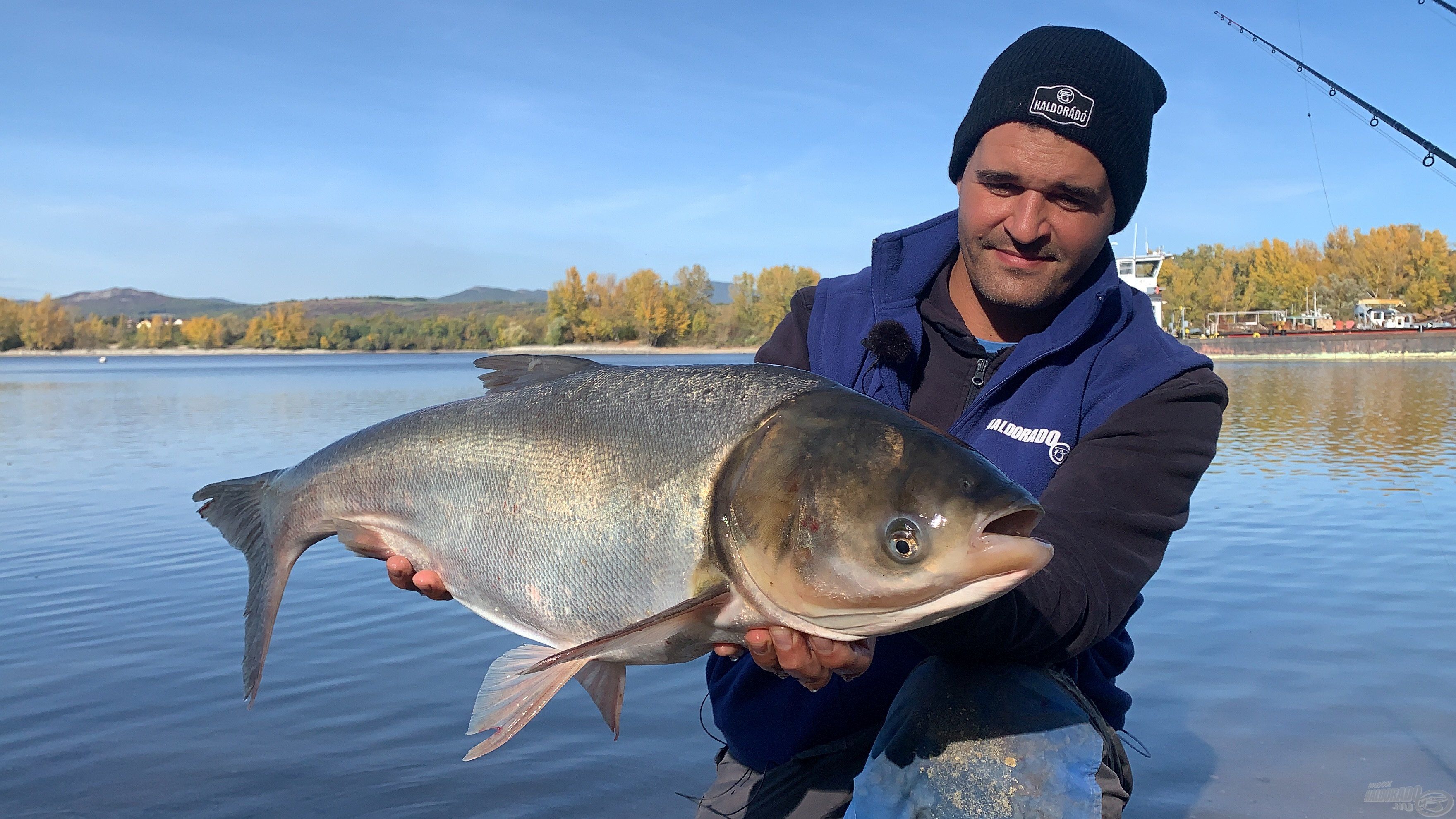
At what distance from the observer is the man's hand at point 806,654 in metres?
2.04

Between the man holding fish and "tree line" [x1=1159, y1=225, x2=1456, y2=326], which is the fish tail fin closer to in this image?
the man holding fish

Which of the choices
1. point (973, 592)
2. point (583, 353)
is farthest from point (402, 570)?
point (583, 353)

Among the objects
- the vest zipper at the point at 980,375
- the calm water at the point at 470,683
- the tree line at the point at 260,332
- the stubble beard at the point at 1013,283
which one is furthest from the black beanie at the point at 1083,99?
the tree line at the point at 260,332

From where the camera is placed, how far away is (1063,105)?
312 cm

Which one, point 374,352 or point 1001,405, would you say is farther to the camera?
point 374,352

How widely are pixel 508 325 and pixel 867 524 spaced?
5128 inches

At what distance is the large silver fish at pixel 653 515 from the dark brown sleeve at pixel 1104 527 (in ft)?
1.29

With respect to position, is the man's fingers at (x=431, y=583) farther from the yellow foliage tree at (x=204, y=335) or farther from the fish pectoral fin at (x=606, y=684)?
the yellow foliage tree at (x=204, y=335)

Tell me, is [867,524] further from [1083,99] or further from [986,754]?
[1083,99]

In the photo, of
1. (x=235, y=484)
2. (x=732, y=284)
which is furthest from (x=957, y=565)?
(x=732, y=284)

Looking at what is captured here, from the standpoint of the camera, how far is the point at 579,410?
2.58 metres

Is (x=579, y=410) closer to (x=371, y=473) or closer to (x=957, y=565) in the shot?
(x=371, y=473)
